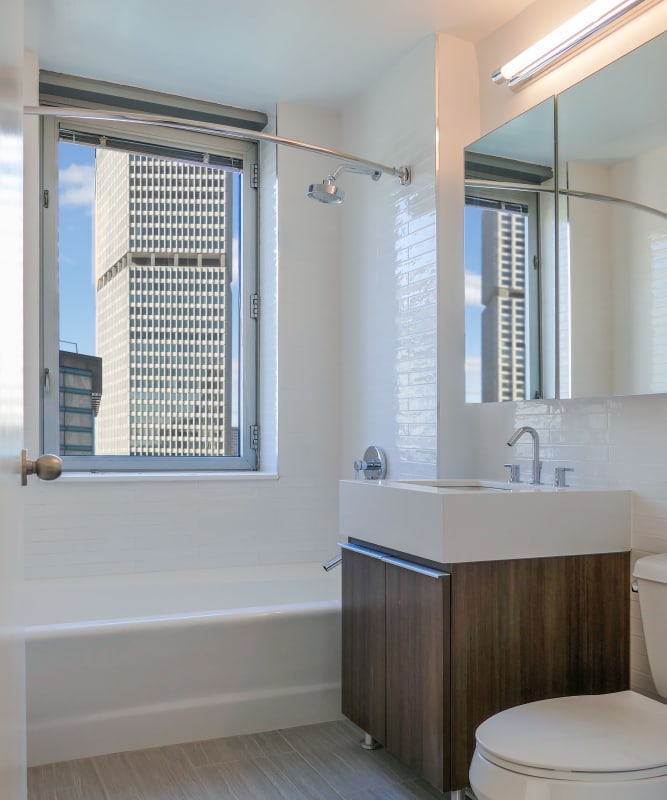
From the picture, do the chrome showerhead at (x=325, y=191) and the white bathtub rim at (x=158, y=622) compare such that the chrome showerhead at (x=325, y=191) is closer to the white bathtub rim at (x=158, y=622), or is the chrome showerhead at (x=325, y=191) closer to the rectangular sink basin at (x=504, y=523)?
the rectangular sink basin at (x=504, y=523)

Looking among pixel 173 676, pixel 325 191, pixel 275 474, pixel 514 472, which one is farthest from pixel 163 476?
pixel 514 472

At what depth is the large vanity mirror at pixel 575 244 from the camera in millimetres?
2186

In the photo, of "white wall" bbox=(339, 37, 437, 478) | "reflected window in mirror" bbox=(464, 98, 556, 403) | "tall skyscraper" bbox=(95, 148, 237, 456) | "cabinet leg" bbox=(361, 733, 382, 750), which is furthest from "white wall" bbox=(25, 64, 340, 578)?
"cabinet leg" bbox=(361, 733, 382, 750)

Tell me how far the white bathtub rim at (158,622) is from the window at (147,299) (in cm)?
114

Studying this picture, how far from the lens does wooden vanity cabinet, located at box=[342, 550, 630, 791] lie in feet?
6.80

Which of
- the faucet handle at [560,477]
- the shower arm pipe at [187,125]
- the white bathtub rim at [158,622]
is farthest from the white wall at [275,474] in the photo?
the faucet handle at [560,477]

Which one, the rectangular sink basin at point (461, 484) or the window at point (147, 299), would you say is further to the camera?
the window at point (147, 299)

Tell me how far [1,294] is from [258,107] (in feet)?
11.0

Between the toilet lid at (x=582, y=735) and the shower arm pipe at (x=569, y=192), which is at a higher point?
the shower arm pipe at (x=569, y=192)

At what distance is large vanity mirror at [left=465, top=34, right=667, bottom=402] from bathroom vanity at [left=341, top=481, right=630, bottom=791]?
481 millimetres

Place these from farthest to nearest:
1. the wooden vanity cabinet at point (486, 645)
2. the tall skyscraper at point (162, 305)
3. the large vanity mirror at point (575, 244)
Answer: the tall skyscraper at point (162, 305), the large vanity mirror at point (575, 244), the wooden vanity cabinet at point (486, 645)

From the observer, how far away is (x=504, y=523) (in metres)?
2.13

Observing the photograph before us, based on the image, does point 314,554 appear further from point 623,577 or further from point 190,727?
point 623,577

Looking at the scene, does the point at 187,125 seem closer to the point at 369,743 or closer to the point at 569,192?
the point at 569,192
